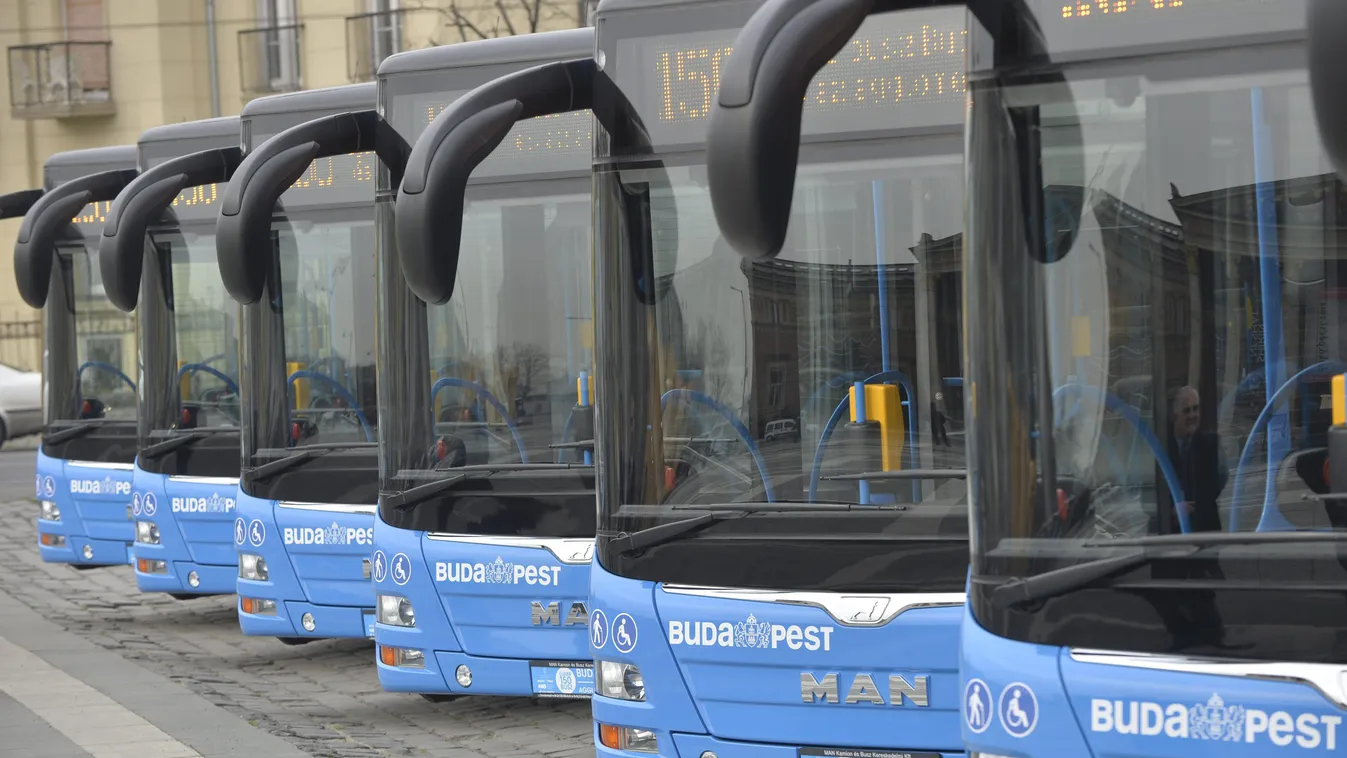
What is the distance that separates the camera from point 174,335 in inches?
499

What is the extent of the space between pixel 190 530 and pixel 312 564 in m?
2.32

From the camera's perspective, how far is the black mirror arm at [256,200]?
759cm

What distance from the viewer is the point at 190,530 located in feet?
40.9

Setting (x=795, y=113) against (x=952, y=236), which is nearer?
(x=795, y=113)

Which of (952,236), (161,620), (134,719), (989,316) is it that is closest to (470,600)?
(134,719)

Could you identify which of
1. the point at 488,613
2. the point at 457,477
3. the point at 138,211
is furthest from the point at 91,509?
the point at 488,613

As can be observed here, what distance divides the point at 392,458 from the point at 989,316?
4.76 meters

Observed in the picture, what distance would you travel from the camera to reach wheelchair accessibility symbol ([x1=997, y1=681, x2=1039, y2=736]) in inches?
169

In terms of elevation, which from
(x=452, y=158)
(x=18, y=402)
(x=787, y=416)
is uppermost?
(x=452, y=158)

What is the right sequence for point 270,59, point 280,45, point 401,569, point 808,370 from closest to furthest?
point 808,370
point 401,569
point 280,45
point 270,59

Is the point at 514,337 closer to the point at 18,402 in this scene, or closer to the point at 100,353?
the point at 100,353

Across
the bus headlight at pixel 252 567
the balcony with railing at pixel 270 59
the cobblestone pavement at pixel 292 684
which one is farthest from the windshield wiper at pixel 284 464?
the balcony with railing at pixel 270 59

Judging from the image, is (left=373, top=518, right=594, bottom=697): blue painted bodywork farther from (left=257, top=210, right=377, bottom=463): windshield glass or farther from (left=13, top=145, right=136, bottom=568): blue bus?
(left=13, top=145, right=136, bottom=568): blue bus

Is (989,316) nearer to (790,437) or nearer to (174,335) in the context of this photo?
(790,437)
